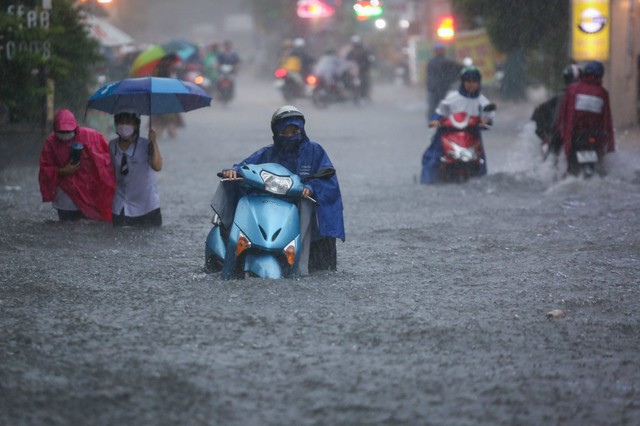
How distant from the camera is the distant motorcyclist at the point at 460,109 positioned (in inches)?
582

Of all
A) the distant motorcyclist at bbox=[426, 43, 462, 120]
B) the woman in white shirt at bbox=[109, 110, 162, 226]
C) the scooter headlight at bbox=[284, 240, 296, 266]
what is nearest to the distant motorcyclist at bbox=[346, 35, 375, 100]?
the distant motorcyclist at bbox=[426, 43, 462, 120]

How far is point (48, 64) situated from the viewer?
685 inches

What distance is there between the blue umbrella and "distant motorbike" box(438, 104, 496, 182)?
4776 millimetres

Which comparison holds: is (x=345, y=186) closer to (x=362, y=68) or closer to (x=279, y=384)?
(x=279, y=384)

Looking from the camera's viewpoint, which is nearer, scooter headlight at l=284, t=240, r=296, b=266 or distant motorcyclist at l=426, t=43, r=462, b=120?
scooter headlight at l=284, t=240, r=296, b=266

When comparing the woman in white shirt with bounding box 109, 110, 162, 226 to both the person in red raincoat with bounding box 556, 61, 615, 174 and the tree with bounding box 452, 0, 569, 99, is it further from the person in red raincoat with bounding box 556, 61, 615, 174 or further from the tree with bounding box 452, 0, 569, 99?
the tree with bounding box 452, 0, 569, 99

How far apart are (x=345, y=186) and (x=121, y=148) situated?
427 cm

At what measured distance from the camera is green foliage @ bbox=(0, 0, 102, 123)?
53.6 feet

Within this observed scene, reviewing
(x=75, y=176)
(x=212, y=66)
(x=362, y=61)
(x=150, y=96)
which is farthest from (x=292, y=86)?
(x=150, y=96)

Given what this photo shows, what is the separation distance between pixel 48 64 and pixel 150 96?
7.04m

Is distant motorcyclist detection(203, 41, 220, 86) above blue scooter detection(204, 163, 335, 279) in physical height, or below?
above

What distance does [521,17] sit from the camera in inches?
924

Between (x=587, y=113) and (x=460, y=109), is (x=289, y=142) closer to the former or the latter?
(x=587, y=113)

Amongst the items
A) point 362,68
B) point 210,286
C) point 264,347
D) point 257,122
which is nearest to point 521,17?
point 257,122
